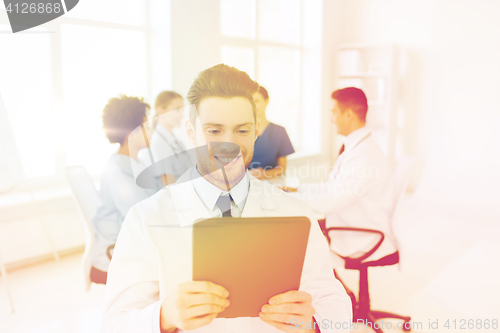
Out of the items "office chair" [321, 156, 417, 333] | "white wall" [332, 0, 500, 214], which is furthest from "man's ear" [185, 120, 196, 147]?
"white wall" [332, 0, 500, 214]

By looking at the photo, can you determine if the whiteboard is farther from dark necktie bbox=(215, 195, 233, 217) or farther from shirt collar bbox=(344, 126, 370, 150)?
shirt collar bbox=(344, 126, 370, 150)

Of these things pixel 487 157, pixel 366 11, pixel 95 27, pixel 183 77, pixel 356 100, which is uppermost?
pixel 366 11

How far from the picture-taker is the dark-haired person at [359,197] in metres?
1.89

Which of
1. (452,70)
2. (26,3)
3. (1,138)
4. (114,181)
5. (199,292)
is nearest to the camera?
(199,292)

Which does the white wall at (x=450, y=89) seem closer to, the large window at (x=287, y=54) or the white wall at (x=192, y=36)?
the large window at (x=287, y=54)

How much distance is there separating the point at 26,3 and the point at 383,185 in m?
2.57

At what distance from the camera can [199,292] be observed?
71 centimetres

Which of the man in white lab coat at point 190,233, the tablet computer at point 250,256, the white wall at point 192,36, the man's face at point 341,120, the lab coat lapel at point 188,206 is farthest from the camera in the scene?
the white wall at point 192,36

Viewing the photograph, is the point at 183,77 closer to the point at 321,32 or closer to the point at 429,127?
the point at 321,32

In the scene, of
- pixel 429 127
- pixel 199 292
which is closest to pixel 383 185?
pixel 199 292

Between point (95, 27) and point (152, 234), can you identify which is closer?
point (152, 234)

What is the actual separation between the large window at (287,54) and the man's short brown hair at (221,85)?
340 cm

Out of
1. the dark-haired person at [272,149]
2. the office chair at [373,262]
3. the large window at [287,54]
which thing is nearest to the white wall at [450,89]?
the large window at [287,54]

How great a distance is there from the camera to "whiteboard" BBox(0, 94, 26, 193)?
226 centimetres
